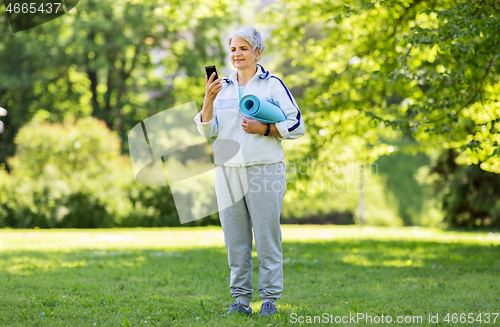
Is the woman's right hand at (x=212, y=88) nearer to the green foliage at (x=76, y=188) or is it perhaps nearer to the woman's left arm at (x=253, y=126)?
the woman's left arm at (x=253, y=126)

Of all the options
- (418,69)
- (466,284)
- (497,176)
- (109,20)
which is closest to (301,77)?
(418,69)

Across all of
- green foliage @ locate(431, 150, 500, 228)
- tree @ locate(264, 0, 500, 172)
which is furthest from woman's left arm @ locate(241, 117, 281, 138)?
green foliage @ locate(431, 150, 500, 228)

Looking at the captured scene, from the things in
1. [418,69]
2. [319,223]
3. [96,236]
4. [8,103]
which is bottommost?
[319,223]

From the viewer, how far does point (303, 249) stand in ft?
24.5

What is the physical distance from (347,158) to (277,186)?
5.26 metres

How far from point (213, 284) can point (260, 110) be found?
2.37 m

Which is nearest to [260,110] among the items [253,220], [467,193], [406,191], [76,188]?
[253,220]

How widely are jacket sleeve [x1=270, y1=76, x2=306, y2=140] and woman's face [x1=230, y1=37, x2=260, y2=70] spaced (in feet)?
0.66

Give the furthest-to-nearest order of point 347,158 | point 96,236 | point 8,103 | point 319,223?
point 8,103 < point 319,223 < point 96,236 < point 347,158

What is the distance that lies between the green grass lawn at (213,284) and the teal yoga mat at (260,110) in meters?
1.32

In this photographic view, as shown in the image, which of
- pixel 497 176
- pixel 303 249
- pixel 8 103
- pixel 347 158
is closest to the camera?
pixel 303 249

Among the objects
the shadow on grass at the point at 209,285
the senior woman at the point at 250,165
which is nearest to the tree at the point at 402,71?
the shadow on grass at the point at 209,285

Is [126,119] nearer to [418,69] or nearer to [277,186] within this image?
[418,69]

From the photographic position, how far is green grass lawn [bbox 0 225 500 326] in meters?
3.15
